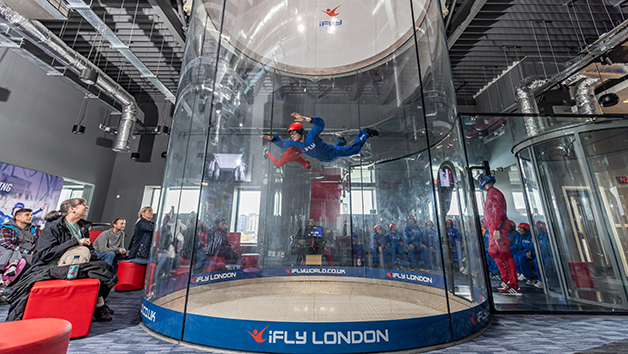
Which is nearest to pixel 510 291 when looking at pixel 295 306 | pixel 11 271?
pixel 295 306

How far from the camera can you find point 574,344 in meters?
2.21

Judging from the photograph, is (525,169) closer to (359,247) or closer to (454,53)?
(359,247)

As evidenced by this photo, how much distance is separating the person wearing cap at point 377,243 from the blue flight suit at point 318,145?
142 cm

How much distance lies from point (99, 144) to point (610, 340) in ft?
47.1

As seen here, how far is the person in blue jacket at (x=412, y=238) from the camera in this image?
12.1ft

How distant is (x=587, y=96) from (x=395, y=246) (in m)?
6.46

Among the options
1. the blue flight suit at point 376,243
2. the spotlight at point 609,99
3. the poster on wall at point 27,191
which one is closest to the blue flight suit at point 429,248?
the blue flight suit at point 376,243

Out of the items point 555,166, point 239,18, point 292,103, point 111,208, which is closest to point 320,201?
point 292,103

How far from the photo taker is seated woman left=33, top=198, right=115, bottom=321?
248 centimetres

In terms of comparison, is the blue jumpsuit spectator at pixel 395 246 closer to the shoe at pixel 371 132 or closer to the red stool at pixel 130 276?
the shoe at pixel 371 132

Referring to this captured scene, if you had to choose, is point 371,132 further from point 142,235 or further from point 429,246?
point 142,235

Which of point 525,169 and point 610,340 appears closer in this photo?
point 610,340

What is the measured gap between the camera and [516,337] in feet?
7.86

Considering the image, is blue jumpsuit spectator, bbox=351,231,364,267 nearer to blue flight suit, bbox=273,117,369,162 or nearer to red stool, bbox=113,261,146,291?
blue flight suit, bbox=273,117,369,162
